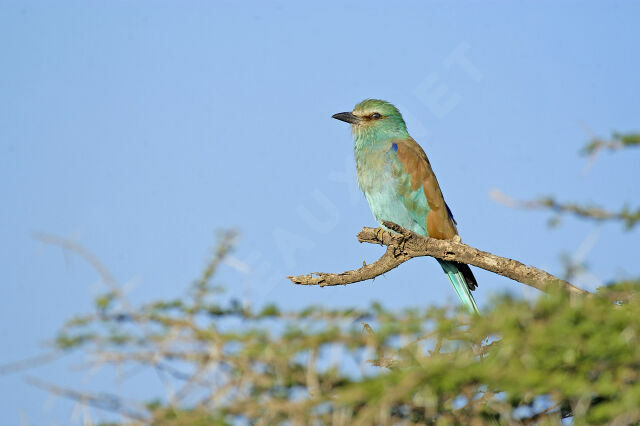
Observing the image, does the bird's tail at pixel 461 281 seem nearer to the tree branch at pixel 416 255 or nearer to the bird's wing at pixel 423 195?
the bird's wing at pixel 423 195

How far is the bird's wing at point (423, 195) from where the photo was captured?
7508mm

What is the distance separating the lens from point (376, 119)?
330 inches

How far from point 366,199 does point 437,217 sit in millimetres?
873

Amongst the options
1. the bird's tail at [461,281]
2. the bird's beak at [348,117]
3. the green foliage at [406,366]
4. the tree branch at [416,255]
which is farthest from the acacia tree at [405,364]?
the bird's beak at [348,117]

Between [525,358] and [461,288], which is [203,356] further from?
[461,288]

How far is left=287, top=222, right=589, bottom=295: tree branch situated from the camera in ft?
16.9

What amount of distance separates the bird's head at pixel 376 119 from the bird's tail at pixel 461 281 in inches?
72.7

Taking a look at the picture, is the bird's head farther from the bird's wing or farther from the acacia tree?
the acacia tree

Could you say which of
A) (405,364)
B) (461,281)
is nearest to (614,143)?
(405,364)

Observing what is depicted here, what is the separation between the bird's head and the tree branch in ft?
6.57

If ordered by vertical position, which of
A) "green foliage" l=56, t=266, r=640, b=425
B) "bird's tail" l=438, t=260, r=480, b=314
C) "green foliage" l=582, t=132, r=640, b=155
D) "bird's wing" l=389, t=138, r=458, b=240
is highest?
"bird's wing" l=389, t=138, r=458, b=240

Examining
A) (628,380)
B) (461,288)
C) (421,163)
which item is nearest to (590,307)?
(628,380)

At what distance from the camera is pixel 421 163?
7.64 meters

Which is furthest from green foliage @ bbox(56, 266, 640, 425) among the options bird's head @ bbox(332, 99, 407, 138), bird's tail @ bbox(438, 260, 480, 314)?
bird's head @ bbox(332, 99, 407, 138)
